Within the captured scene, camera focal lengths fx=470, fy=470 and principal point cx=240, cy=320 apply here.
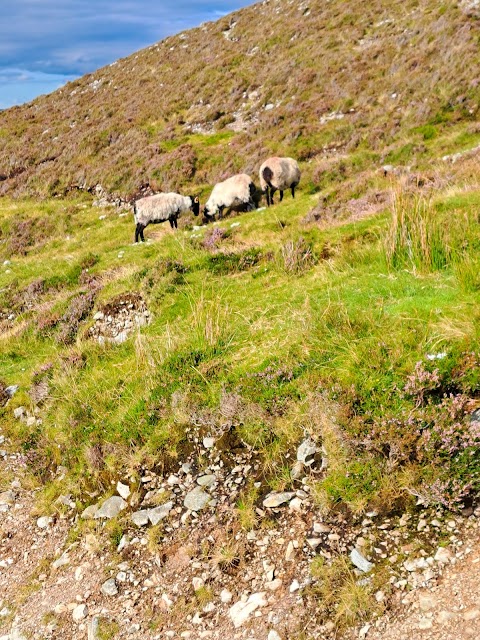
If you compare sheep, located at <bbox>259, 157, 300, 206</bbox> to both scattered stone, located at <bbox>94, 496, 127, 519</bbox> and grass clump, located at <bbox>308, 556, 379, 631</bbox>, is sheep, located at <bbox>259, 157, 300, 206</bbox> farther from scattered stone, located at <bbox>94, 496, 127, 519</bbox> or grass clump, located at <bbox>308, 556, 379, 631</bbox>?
grass clump, located at <bbox>308, 556, 379, 631</bbox>

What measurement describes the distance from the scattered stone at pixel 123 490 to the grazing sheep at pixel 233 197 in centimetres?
1607

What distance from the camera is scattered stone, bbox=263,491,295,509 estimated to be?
5.45m

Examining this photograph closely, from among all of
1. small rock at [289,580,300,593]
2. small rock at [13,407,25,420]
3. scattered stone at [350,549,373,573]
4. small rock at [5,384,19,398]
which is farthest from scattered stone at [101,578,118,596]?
small rock at [5,384,19,398]

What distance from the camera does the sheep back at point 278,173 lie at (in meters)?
20.8

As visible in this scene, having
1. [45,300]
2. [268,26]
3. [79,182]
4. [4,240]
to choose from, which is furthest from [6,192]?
[268,26]

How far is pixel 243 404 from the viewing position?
20.9 ft

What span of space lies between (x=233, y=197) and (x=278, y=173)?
2.28m

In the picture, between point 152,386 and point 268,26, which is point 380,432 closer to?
point 152,386

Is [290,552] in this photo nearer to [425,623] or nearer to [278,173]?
[425,623]

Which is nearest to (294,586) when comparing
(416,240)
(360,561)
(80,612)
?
(360,561)

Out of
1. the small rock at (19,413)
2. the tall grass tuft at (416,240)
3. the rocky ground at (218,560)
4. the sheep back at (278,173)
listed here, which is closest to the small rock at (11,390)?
the small rock at (19,413)

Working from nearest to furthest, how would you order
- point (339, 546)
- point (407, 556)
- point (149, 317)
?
point (407, 556) → point (339, 546) → point (149, 317)

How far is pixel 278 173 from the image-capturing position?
822 inches

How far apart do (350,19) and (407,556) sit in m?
45.7
